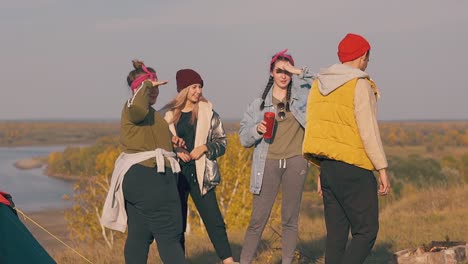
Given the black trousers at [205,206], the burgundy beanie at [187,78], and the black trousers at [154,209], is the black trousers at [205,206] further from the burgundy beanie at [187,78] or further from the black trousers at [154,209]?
the black trousers at [154,209]

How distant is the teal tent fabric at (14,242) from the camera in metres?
5.17

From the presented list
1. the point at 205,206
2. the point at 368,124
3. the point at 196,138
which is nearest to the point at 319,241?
the point at 205,206

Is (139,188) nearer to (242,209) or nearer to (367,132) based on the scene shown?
(367,132)

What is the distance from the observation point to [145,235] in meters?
6.21

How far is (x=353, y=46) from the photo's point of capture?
5668 millimetres

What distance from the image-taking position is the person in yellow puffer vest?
552 cm

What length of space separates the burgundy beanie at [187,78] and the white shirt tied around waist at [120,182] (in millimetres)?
1162

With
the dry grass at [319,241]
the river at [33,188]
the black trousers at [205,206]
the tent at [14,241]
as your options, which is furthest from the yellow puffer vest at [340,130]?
the river at [33,188]

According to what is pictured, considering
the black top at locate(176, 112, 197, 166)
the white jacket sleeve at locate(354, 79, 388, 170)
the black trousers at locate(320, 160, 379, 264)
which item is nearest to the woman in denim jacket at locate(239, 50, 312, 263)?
the black top at locate(176, 112, 197, 166)

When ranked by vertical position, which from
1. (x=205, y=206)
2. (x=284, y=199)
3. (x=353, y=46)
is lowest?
(x=205, y=206)

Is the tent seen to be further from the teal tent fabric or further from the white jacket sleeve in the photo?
the white jacket sleeve

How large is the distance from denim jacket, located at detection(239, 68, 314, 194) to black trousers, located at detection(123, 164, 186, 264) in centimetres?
107

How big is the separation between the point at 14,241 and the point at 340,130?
8.18 ft

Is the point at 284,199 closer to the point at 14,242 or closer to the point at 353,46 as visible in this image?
the point at 353,46
